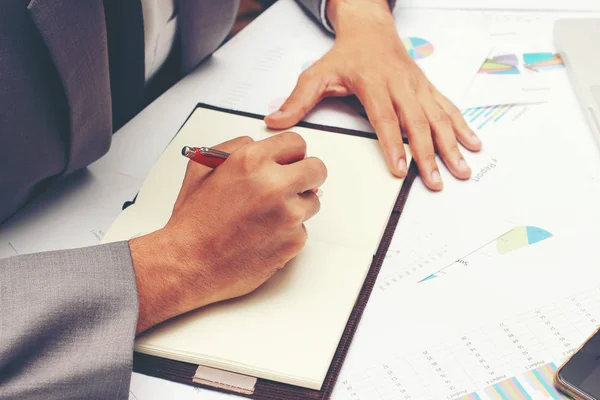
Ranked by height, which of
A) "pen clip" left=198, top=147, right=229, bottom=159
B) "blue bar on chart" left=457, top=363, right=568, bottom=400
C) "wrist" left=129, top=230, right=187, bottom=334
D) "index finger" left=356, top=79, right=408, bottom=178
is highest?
"pen clip" left=198, top=147, right=229, bottom=159

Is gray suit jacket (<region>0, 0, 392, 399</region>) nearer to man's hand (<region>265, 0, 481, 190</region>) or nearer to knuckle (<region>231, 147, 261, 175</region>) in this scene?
knuckle (<region>231, 147, 261, 175</region>)

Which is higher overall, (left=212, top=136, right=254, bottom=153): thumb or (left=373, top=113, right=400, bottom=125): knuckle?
(left=212, top=136, right=254, bottom=153): thumb

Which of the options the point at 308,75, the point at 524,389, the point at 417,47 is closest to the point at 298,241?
the point at 524,389

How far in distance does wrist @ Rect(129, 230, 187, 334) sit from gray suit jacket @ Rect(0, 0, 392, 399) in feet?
0.04

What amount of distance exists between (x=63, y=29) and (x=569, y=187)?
0.61 metres

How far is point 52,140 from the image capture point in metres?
0.71

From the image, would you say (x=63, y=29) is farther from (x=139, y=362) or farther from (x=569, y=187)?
(x=569, y=187)

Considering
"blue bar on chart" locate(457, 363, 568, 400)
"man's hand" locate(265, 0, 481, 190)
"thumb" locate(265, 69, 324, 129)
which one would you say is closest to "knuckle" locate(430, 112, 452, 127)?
"man's hand" locate(265, 0, 481, 190)

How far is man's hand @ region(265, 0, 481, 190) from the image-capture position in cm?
79

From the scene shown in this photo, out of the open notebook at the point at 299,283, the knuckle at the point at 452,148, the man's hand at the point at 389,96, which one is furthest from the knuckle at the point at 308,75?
the knuckle at the point at 452,148

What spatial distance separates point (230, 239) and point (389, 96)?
365 millimetres

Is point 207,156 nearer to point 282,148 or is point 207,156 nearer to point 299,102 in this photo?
point 282,148

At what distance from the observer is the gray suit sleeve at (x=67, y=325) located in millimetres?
535

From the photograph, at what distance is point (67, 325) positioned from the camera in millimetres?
561
